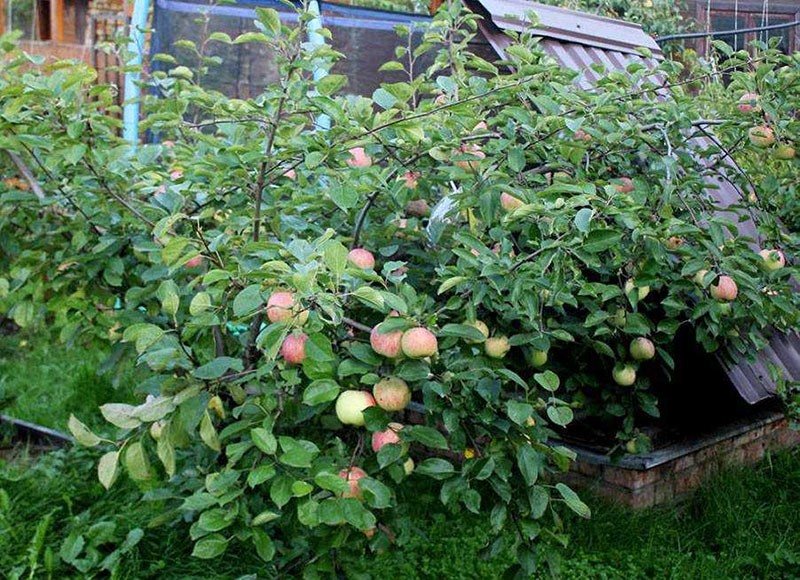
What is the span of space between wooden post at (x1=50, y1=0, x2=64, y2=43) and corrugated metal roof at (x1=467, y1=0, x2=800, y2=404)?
5839mm

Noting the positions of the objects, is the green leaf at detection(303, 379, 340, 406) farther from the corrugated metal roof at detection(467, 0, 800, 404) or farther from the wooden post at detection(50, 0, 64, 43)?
the wooden post at detection(50, 0, 64, 43)

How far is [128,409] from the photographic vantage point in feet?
5.46

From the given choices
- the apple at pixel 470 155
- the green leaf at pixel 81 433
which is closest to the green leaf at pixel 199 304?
the green leaf at pixel 81 433

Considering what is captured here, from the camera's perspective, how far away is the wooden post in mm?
8031

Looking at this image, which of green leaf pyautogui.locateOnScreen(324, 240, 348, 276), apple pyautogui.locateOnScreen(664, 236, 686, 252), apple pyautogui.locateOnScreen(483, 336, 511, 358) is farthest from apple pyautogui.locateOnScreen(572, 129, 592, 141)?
green leaf pyautogui.locateOnScreen(324, 240, 348, 276)

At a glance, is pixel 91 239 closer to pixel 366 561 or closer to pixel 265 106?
pixel 265 106

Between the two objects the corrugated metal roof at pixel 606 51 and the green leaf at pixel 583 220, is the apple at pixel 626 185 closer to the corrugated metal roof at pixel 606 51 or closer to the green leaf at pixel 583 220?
the corrugated metal roof at pixel 606 51

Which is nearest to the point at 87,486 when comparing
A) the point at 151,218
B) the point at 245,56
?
the point at 151,218

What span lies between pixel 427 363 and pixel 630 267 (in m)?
0.79

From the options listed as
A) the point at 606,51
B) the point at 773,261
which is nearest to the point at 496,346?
the point at 773,261

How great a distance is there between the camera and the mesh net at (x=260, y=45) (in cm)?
530

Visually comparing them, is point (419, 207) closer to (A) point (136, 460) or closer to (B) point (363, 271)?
(B) point (363, 271)

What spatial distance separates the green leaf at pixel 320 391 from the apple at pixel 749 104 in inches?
61.0

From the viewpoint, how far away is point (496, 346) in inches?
75.4
